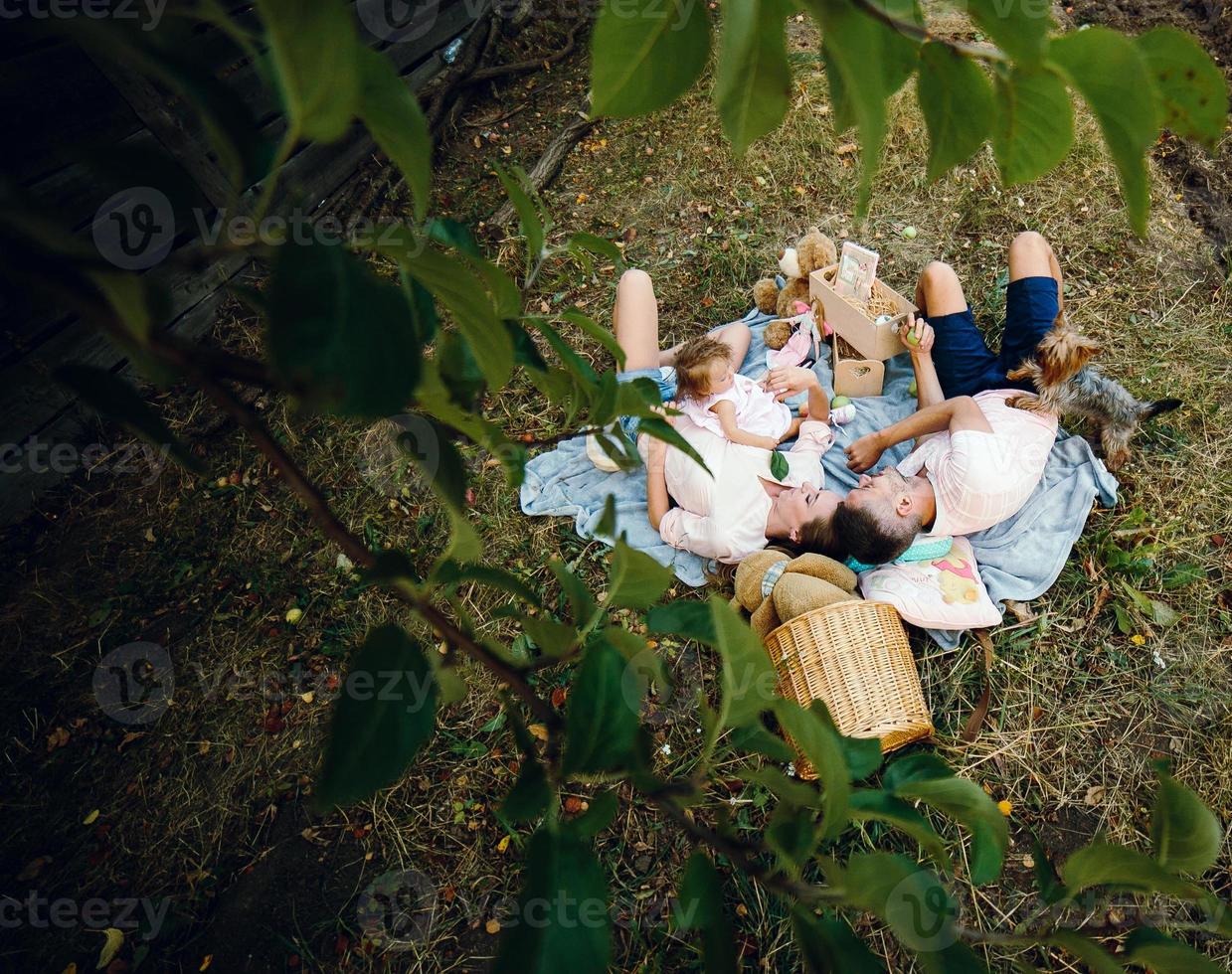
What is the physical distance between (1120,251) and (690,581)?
2539 mm

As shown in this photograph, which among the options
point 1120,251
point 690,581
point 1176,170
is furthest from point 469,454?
point 1176,170

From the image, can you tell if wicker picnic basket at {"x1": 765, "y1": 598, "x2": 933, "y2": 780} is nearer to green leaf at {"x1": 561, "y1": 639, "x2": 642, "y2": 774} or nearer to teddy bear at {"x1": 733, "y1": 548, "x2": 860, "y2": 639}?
teddy bear at {"x1": 733, "y1": 548, "x2": 860, "y2": 639}

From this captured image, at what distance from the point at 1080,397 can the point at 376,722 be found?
2762 millimetres

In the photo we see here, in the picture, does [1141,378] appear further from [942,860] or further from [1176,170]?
[942,860]

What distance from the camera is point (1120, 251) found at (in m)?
3.17

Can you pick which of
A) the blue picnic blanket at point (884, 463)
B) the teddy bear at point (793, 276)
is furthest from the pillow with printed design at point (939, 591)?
the teddy bear at point (793, 276)

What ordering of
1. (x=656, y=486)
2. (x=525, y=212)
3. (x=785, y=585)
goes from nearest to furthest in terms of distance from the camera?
(x=525, y=212) < (x=785, y=585) < (x=656, y=486)

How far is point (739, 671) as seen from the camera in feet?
1.78

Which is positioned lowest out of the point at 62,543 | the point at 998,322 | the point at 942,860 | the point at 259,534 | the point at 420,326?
the point at 998,322

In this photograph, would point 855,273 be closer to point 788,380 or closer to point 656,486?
point 788,380

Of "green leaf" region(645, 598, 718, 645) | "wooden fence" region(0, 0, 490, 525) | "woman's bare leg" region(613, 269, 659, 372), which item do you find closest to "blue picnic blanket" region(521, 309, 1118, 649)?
A: "woman's bare leg" region(613, 269, 659, 372)

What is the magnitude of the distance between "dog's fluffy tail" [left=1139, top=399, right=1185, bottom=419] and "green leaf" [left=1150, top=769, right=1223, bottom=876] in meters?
2.41

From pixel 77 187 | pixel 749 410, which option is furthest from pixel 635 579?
pixel 77 187

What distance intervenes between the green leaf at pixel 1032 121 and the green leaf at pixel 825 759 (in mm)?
375
